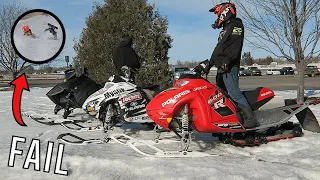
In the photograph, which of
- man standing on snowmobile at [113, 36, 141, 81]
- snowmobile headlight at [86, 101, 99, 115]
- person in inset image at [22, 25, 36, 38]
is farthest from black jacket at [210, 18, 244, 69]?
man standing on snowmobile at [113, 36, 141, 81]

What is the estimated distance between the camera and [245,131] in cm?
538

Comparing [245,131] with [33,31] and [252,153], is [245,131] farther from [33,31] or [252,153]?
[33,31]

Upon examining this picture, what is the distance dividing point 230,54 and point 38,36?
2.43 meters

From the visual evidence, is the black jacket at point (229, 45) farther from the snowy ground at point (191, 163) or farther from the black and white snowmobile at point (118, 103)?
the black and white snowmobile at point (118, 103)

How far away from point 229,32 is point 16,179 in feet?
10.3

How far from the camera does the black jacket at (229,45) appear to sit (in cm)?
504

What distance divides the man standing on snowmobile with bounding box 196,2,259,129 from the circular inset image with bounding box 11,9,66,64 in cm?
190

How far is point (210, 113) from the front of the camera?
4848mm

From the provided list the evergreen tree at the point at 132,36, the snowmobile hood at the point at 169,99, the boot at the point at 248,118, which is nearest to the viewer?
the snowmobile hood at the point at 169,99

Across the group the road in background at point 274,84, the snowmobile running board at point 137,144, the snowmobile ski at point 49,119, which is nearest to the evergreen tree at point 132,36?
the snowmobile ski at point 49,119

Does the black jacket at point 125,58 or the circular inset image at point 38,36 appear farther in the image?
the black jacket at point 125,58

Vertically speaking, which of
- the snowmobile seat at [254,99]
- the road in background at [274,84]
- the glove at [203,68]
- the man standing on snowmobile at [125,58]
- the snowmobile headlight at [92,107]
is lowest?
the road in background at [274,84]

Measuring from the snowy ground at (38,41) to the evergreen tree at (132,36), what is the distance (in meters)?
8.32

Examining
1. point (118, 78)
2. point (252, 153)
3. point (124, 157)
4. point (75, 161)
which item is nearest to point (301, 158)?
point (252, 153)
